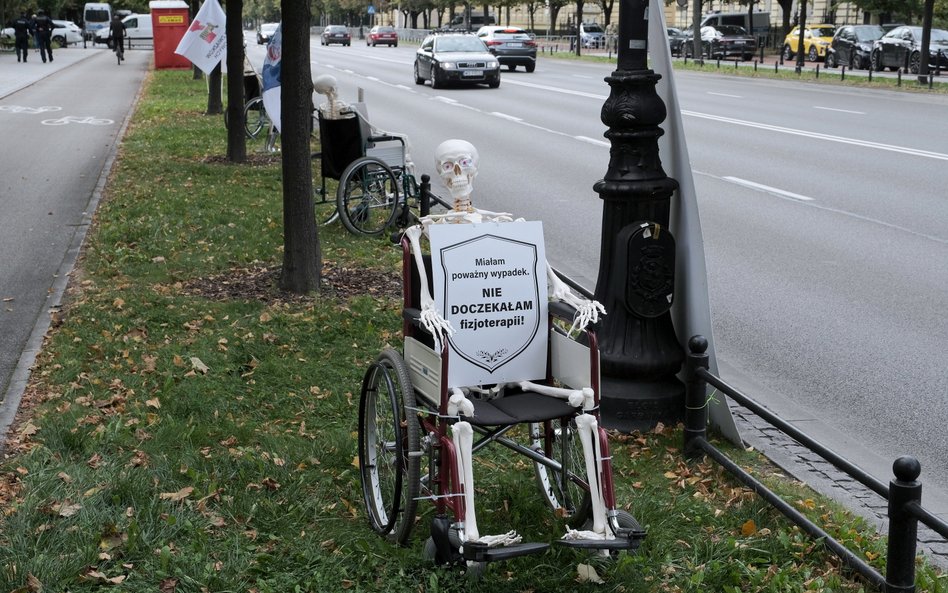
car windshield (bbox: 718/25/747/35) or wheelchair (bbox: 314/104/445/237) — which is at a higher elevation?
car windshield (bbox: 718/25/747/35)

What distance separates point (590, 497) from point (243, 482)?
1680 mm

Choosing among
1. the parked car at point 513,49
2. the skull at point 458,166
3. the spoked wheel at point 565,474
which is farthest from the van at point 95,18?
the spoked wheel at point 565,474

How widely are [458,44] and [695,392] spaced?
31.4m

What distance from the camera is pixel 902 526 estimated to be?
3697 millimetres

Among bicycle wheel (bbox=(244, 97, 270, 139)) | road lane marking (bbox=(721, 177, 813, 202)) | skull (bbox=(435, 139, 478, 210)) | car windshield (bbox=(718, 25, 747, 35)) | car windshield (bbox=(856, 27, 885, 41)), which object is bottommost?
road lane marking (bbox=(721, 177, 813, 202))

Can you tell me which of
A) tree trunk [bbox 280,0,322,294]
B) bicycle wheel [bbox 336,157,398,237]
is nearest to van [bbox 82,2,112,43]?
bicycle wheel [bbox 336,157,398,237]

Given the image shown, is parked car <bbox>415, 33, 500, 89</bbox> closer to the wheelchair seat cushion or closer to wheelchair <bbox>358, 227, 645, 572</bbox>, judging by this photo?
wheelchair <bbox>358, 227, 645, 572</bbox>

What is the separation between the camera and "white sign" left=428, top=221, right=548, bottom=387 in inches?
169

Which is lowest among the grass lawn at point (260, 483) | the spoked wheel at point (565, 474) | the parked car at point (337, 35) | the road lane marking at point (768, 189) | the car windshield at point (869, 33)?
the grass lawn at point (260, 483)

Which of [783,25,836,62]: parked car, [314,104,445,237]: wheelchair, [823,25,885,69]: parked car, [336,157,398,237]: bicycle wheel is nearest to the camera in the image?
[336,157,398,237]: bicycle wheel

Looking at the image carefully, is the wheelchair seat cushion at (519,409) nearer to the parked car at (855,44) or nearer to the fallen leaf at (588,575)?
the fallen leaf at (588,575)

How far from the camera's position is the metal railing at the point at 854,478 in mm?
3617

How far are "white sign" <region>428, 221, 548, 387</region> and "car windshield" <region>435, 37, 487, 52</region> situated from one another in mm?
31435

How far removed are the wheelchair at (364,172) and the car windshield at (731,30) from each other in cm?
4437
